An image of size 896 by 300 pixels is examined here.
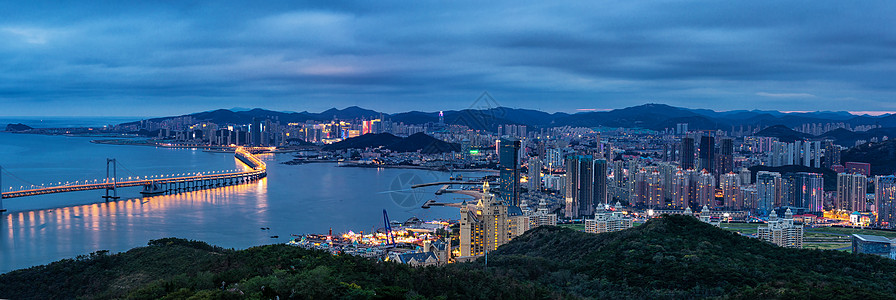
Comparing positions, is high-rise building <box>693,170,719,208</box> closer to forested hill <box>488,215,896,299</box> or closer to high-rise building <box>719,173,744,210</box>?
high-rise building <box>719,173,744,210</box>

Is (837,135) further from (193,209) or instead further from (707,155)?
(193,209)

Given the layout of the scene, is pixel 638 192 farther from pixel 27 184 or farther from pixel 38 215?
pixel 27 184

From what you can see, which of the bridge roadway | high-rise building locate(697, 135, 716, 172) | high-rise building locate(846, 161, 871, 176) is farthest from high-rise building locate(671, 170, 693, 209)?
the bridge roadway

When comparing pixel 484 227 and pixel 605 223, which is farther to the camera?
pixel 605 223

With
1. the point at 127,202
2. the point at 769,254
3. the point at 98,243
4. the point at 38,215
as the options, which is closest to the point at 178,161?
the point at 127,202

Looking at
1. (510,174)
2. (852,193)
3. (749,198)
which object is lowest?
(749,198)

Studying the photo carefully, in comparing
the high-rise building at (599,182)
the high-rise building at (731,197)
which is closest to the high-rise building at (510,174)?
the high-rise building at (599,182)

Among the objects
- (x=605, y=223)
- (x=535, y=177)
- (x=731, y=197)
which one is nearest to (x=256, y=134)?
(x=535, y=177)
